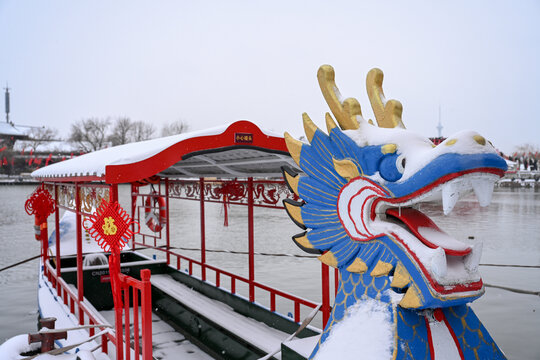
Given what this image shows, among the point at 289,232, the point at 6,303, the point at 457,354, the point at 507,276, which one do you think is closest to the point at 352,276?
the point at 457,354

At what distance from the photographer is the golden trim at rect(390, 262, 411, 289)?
2.46 metres

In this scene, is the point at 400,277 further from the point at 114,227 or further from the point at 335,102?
the point at 114,227

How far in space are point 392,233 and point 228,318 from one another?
12.8 ft

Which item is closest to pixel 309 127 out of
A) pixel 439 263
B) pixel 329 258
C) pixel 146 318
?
pixel 329 258

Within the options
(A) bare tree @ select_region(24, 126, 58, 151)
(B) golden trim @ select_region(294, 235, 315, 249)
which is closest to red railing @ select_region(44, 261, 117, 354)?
(B) golden trim @ select_region(294, 235, 315, 249)

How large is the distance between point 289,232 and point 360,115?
17528 millimetres

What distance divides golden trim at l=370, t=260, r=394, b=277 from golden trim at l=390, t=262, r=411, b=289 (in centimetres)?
6

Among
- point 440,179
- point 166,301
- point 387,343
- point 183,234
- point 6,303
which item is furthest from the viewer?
point 183,234

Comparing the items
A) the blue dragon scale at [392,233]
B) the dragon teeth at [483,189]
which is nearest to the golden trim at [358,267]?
the blue dragon scale at [392,233]

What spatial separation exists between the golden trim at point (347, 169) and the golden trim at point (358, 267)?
535mm

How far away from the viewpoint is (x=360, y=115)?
292cm

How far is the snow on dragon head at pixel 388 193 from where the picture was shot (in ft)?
7.57

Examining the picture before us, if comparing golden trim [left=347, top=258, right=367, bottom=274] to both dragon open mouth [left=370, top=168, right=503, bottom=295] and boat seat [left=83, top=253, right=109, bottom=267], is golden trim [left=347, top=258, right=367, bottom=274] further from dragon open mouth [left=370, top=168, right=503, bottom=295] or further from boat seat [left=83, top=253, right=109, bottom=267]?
boat seat [left=83, top=253, right=109, bottom=267]

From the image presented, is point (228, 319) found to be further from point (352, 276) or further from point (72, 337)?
point (352, 276)
